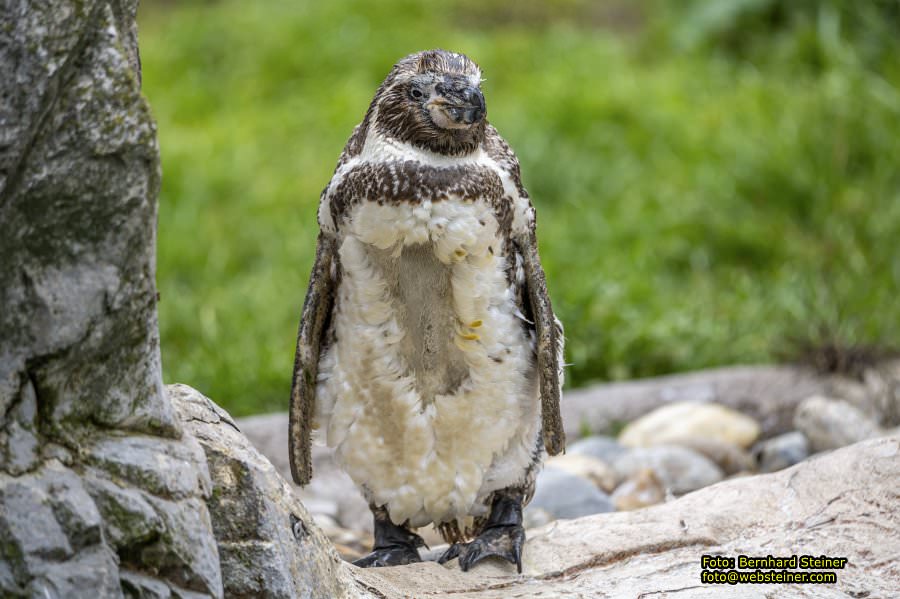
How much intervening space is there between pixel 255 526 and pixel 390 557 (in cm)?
116

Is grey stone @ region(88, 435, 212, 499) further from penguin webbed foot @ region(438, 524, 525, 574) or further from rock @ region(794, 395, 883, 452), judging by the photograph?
rock @ region(794, 395, 883, 452)

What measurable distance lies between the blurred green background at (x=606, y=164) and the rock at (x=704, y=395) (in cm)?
24

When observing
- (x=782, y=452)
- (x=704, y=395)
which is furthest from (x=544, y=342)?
(x=704, y=395)

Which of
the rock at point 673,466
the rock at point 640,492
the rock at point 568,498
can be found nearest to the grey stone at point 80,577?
the rock at point 568,498

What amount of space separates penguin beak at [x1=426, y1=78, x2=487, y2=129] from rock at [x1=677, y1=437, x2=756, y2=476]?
2.58 metres

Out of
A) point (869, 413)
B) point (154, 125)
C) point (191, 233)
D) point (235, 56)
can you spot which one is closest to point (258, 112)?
point (235, 56)

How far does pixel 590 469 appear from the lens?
17.0ft

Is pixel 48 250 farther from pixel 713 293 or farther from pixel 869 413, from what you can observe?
pixel 713 293

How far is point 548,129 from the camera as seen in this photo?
909cm

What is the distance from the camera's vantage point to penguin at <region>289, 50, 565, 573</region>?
329 cm

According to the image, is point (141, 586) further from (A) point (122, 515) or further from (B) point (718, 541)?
(B) point (718, 541)

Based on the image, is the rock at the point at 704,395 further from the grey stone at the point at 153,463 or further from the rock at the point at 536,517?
the grey stone at the point at 153,463

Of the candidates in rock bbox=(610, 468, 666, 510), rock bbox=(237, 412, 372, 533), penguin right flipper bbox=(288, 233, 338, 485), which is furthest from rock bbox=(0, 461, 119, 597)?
rock bbox=(610, 468, 666, 510)

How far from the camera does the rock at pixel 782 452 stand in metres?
5.23
